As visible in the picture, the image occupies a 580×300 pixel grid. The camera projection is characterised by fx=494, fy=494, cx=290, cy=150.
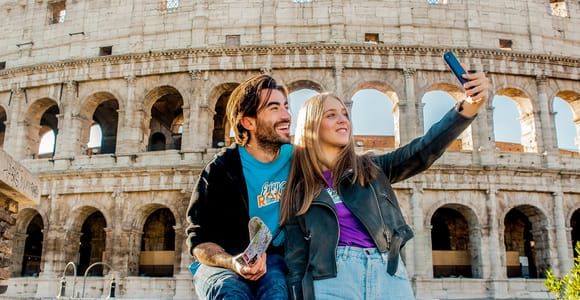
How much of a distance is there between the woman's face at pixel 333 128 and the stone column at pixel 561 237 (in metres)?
18.9

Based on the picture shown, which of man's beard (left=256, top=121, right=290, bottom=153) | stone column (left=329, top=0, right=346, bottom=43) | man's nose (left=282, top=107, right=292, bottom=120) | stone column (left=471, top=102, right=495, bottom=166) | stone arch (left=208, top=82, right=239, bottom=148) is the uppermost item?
stone column (left=329, top=0, right=346, bottom=43)

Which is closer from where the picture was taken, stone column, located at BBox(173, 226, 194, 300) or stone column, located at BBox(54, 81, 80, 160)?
stone column, located at BBox(173, 226, 194, 300)

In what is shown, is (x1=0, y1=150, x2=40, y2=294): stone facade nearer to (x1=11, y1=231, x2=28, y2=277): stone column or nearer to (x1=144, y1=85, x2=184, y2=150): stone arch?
(x1=11, y1=231, x2=28, y2=277): stone column

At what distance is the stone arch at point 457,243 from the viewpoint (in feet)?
61.0

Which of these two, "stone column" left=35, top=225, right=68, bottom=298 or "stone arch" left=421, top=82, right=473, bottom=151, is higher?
"stone arch" left=421, top=82, right=473, bottom=151

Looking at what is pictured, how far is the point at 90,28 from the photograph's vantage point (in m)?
22.0

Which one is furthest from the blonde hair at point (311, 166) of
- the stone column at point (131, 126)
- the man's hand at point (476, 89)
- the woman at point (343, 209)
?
the stone column at point (131, 126)

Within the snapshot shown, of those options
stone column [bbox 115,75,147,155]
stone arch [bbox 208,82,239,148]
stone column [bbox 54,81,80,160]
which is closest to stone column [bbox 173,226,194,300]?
stone column [bbox 115,75,147,155]

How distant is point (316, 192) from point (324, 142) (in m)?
0.33

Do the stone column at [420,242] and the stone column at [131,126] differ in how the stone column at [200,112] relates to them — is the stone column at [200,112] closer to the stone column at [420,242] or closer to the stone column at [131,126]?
the stone column at [131,126]

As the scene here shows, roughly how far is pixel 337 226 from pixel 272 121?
727mm

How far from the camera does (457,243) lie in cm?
2048

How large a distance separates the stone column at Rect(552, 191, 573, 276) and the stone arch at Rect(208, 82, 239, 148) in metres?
13.2

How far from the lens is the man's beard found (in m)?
2.82
